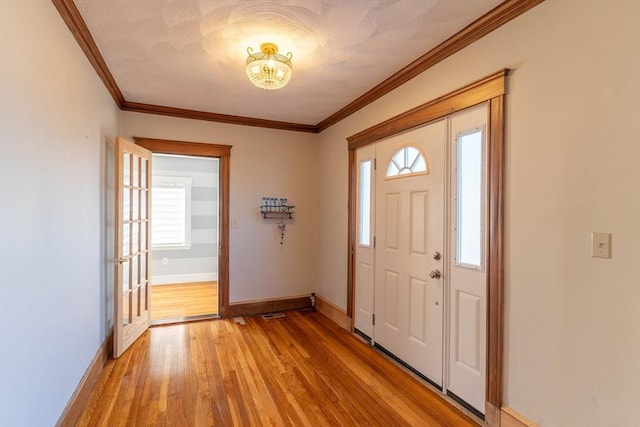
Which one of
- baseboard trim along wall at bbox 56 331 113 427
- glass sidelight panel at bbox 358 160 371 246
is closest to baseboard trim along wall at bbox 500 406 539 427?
glass sidelight panel at bbox 358 160 371 246

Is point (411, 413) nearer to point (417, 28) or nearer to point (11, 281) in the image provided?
point (11, 281)

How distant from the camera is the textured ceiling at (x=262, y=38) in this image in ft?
6.41

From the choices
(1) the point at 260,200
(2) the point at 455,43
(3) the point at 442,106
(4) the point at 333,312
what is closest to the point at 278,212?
(1) the point at 260,200

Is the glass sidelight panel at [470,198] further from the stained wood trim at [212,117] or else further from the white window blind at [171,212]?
the white window blind at [171,212]

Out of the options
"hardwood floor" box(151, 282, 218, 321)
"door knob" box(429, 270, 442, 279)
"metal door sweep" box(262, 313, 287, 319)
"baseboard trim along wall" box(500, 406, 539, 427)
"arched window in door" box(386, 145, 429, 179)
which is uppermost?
"arched window in door" box(386, 145, 429, 179)

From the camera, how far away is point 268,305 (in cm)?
439

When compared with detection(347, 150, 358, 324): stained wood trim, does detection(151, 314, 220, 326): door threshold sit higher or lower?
lower

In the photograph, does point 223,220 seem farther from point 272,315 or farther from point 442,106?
point 442,106

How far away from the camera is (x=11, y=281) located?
1.36 meters

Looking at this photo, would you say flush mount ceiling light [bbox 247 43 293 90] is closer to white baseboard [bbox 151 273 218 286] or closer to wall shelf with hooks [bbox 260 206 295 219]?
wall shelf with hooks [bbox 260 206 295 219]

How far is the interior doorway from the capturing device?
6152 mm

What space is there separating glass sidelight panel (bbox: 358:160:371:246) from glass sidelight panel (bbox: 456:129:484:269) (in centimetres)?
121

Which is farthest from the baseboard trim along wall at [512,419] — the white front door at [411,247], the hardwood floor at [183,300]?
the hardwood floor at [183,300]

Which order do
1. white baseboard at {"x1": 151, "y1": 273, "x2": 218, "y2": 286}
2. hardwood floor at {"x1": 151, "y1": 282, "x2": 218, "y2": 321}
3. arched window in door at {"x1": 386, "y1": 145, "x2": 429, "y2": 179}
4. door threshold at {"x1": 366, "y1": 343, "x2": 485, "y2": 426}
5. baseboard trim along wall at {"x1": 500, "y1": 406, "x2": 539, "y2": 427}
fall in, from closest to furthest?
baseboard trim along wall at {"x1": 500, "y1": 406, "x2": 539, "y2": 427}
door threshold at {"x1": 366, "y1": 343, "x2": 485, "y2": 426}
arched window in door at {"x1": 386, "y1": 145, "x2": 429, "y2": 179}
hardwood floor at {"x1": 151, "y1": 282, "x2": 218, "y2": 321}
white baseboard at {"x1": 151, "y1": 273, "x2": 218, "y2": 286}
